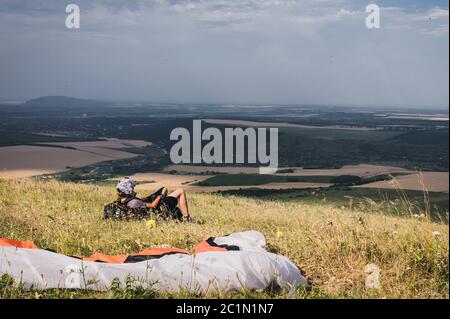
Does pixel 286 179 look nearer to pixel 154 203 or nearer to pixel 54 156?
pixel 54 156

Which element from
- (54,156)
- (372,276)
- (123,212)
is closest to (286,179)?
(54,156)

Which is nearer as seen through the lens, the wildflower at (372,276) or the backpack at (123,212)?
the wildflower at (372,276)

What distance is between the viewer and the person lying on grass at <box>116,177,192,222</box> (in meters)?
9.52

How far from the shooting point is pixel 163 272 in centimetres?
496

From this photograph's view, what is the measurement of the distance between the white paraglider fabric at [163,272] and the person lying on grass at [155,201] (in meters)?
4.22

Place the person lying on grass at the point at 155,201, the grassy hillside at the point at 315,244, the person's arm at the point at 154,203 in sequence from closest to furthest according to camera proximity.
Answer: the grassy hillside at the point at 315,244 < the person lying on grass at the point at 155,201 < the person's arm at the point at 154,203

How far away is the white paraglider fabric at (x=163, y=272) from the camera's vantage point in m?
4.75

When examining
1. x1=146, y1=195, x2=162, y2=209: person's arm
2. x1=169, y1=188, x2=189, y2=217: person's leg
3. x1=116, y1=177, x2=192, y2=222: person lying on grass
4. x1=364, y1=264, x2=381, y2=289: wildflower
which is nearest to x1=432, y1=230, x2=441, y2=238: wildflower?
x1=364, y1=264, x2=381, y2=289: wildflower

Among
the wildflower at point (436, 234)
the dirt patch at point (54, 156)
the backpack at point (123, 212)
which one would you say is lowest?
the dirt patch at point (54, 156)

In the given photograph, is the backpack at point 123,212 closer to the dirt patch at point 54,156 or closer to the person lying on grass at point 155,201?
the person lying on grass at point 155,201

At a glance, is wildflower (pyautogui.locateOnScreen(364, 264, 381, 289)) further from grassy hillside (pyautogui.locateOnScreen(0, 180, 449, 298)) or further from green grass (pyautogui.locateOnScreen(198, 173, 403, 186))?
green grass (pyautogui.locateOnScreen(198, 173, 403, 186))

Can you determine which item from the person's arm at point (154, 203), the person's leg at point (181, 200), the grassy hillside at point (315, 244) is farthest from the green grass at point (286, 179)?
the grassy hillside at point (315, 244)

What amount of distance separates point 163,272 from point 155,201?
190 inches
